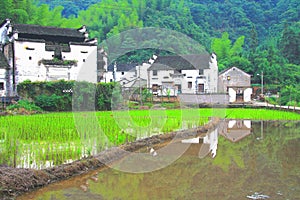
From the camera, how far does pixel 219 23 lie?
61188 millimetres

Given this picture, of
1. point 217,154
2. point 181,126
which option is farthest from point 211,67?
point 217,154

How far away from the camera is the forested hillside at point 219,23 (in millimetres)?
35500

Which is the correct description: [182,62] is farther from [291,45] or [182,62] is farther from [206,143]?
[206,143]

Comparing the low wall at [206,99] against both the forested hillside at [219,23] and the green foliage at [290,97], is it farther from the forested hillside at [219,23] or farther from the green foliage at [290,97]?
the forested hillside at [219,23]

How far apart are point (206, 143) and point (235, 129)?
431cm

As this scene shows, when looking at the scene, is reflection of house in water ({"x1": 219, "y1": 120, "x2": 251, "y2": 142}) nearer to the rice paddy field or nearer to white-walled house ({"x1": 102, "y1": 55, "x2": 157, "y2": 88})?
the rice paddy field

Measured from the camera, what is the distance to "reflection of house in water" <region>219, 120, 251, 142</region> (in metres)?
14.3

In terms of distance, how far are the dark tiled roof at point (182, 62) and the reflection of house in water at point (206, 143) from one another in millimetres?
19673

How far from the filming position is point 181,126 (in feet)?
51.0

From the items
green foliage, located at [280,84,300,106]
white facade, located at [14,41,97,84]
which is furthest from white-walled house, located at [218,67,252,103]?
white facade, located at [14,41,97,84]

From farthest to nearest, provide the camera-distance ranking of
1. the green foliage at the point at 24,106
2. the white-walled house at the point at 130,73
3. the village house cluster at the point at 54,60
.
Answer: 1. the white-walled house at the point at 130,73
2. the village house cluster at the point at 54,60
3. the green foliage at the point at 24,106

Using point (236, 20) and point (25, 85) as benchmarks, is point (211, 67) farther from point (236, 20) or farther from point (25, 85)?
point (236, 20)

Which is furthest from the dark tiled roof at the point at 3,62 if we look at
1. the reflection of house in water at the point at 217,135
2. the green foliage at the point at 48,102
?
the reflection of house in water at the point at 217,135

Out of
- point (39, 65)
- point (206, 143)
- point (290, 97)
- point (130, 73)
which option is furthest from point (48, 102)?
point (290, 97)
